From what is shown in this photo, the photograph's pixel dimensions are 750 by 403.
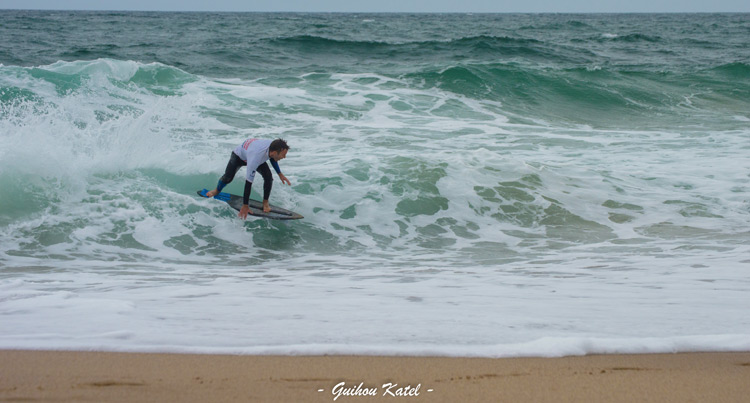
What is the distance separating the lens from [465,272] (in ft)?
18.0

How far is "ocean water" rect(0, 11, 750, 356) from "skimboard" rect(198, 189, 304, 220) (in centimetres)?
13

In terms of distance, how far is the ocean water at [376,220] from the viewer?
347cm

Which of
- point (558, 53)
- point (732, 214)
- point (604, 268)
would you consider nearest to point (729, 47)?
point (558, 53)

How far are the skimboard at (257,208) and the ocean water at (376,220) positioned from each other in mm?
127

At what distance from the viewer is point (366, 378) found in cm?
274

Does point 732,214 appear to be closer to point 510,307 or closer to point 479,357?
point 510,307

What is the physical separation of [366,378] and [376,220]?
16.4 feet

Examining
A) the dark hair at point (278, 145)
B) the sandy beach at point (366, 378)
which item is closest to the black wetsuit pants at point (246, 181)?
the dark hair at point (278, 145)

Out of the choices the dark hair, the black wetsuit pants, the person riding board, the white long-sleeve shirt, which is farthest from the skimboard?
the dark hair

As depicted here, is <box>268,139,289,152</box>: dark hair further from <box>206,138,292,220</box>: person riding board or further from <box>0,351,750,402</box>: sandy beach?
<box>0,351,750,402</box>: sandy beach

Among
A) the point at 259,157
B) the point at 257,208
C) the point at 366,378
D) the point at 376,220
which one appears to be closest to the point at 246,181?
the point at 259,157

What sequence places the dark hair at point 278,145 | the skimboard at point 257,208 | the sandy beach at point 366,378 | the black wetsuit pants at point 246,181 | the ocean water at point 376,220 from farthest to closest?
the skimboard at point 257,208, the black wetsuit pants at point 246,181, the dark hair at point 278,145, the ocean water at point 376,220, the sandy beach at point 366,378

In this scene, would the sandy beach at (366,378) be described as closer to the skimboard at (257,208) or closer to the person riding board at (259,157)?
the person riding board at (259,157)

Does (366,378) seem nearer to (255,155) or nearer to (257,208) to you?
(255,155)
